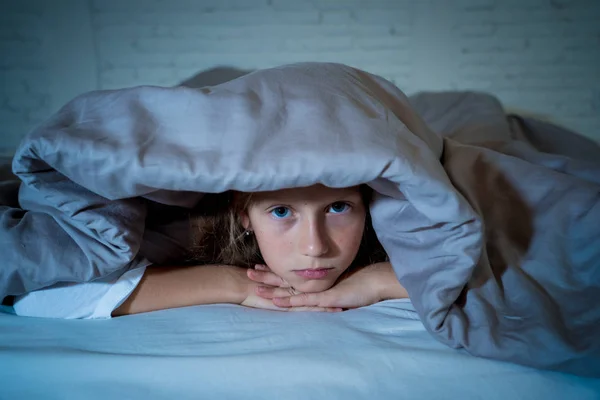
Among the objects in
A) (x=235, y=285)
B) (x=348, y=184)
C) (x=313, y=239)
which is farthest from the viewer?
(x=235, y=285)

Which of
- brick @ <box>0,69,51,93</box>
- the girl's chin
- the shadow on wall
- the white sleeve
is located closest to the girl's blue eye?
the girl's chin

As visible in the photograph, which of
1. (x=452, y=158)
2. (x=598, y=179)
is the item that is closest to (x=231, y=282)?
(x=452, y=158)

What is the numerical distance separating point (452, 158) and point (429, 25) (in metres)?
0.75

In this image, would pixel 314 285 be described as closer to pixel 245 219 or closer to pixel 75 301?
pixel 245 219

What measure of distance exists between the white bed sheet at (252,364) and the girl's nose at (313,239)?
0.36 ft

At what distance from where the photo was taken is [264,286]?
2.60 feet

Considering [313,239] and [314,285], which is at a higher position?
[313,239]

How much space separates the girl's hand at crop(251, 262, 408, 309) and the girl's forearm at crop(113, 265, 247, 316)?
56 mm

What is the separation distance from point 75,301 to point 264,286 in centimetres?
30

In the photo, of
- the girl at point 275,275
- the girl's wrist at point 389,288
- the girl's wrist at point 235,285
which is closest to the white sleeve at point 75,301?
the girl at point 275,275

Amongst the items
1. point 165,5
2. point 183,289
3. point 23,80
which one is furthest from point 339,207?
point 23,80

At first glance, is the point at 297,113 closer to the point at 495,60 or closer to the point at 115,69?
the point at 115,69

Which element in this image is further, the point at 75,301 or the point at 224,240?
the point at 224,240

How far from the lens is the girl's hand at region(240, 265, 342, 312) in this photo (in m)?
0.76
